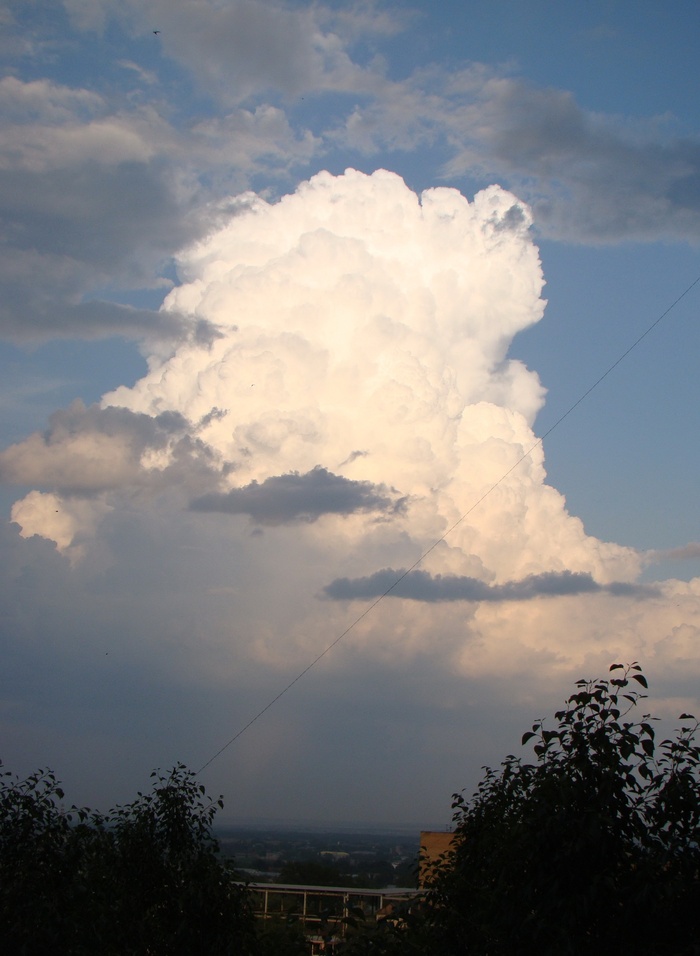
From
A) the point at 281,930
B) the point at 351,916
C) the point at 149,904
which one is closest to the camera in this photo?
the point at 351,916

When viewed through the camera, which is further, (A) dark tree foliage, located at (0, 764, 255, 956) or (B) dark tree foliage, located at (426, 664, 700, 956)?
(A) dark tree foliage, located at (0, 764, 255, 956)

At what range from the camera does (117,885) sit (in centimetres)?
1647

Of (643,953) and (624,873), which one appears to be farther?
(624,873)

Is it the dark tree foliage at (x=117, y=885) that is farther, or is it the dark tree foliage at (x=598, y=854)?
the dark tree foliage at (x=117, y=885)

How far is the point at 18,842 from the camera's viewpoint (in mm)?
16781

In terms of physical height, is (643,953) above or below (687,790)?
below

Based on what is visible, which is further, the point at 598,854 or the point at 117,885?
the point at 117,885

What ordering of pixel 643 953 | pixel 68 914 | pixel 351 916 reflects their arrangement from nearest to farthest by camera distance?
pixel 643 953, pixel 351 916, pixel 68 914

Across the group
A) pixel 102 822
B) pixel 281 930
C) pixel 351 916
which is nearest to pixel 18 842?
pixel 102 822

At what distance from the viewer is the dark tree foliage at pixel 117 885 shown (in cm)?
1462

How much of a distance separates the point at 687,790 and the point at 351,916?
3818 millimetres

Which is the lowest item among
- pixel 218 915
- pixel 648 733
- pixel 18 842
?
pixel 218 915

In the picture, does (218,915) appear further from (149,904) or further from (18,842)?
(18,842)

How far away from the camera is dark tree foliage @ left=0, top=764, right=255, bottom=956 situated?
48.0ft
